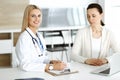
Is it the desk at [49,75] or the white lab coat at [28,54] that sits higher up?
the white lab coat at [28,54]

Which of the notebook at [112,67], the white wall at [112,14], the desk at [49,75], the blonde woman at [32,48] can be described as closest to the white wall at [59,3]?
the white wall at [112,14]

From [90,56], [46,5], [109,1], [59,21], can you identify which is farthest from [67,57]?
[90,56]

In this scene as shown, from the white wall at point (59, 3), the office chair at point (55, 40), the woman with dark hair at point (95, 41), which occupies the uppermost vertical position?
the white wall at point (59, 3)

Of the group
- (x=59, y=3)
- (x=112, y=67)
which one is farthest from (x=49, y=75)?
(x=59, y=3)

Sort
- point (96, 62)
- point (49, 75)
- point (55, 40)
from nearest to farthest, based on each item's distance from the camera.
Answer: point (49, 75) < point (96, 62) < point (55, 40)

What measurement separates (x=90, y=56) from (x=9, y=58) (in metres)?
2.45

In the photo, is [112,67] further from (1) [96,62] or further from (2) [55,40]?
(2) [55,40]

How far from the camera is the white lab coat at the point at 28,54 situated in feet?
7.68

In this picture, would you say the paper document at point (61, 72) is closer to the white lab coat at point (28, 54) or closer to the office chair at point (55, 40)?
the white lab coat at point (28, 54)

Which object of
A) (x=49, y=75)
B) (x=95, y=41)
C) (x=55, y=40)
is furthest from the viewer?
(x=55, y=40)

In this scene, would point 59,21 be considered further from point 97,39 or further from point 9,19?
point 97,39

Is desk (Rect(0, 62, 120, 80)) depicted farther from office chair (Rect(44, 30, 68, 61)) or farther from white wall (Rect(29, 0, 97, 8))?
white wall (Rect(29, 0, 97, 8))

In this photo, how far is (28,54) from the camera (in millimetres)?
2398

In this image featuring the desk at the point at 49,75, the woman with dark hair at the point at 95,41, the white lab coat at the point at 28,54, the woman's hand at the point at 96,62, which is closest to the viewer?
the desk at the point at 49,75
